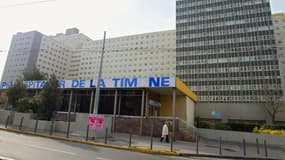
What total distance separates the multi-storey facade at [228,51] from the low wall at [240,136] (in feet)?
111

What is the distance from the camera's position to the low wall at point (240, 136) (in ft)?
58.9

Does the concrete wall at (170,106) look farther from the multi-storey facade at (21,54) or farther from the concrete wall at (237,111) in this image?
the multi-storey facade at (21,54)

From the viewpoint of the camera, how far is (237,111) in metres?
38.2

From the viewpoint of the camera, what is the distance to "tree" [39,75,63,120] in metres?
16.5

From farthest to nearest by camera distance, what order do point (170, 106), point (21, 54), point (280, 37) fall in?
point (21, 54), point (280, 37), point (170, 106)

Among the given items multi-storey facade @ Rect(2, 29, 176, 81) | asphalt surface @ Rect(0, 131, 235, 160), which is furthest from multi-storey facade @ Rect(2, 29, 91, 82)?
asphalt surface @ Rect(0, 131, 235, 160)

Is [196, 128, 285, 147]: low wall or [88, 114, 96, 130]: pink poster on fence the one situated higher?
[88, 114, 96, 130]: pink poster on fence

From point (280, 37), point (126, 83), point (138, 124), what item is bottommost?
point (138, 124)

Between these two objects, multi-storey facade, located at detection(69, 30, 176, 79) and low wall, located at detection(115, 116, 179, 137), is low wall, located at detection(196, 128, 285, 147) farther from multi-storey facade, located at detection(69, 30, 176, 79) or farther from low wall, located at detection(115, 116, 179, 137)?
multi-storey facade, located at detection(69, 30, 176, 79)

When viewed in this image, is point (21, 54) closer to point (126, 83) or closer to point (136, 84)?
point (126, 83)

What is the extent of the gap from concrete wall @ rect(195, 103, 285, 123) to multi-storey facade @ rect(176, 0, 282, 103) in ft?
39.6

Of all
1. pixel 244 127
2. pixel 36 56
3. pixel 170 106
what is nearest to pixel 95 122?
pixel 170 106

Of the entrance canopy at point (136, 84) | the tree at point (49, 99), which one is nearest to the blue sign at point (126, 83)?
the entrance canopy at point (136, 84)

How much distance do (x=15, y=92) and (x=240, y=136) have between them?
89.2 ft
